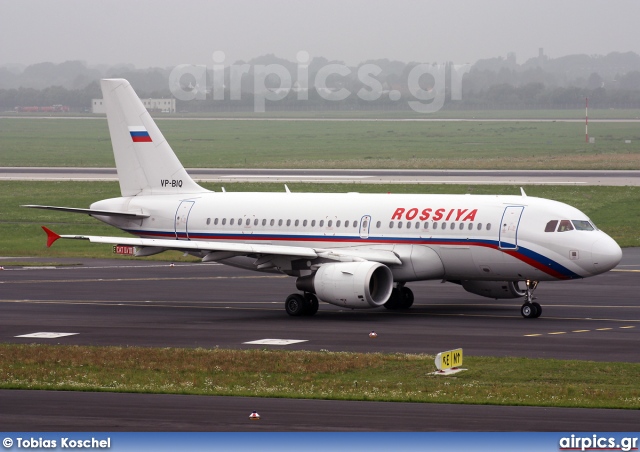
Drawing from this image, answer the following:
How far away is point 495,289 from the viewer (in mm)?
42969

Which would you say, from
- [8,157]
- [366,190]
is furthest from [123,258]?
[8,157]

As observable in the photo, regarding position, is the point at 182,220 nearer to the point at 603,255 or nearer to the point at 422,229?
the point at 422,229

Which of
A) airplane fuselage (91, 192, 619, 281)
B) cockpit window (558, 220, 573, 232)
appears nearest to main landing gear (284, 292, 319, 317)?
airplane fuselage (91, 192, 619, 281)

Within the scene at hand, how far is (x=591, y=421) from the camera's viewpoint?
22312 mm

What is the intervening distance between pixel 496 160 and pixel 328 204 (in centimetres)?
8494

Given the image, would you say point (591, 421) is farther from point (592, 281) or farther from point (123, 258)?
point (123, 258)

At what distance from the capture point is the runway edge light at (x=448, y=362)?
93.1 feet

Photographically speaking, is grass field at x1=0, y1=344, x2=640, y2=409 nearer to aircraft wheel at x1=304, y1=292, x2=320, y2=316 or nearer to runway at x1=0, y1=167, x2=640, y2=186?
aircraft wheel at x1=304, y1=292, x2=320, y2=316

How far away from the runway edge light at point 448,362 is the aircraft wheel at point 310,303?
12849mm

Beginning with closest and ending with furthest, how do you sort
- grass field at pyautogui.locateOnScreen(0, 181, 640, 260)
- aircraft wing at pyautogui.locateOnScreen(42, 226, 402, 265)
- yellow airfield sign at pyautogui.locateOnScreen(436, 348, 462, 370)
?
1. yellow airfield sign at pyautogui.locateOnScreen(436, 348, 462, 370)
2. aircraft wing at pyautogui.locateOnScreen(42, 226, 402, 265)
3. grass field at pyautogui.locateOnScreen(0, 181, 640, 260)

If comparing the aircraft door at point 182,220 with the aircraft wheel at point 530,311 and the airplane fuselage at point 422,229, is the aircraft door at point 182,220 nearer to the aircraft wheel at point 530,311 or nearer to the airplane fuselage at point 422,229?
the airplane fuselage at point 422,229

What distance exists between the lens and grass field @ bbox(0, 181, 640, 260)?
67250 millimetres

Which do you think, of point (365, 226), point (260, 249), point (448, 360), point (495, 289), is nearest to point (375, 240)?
point (365, 226)

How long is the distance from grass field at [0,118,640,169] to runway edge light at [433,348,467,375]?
280 feet
